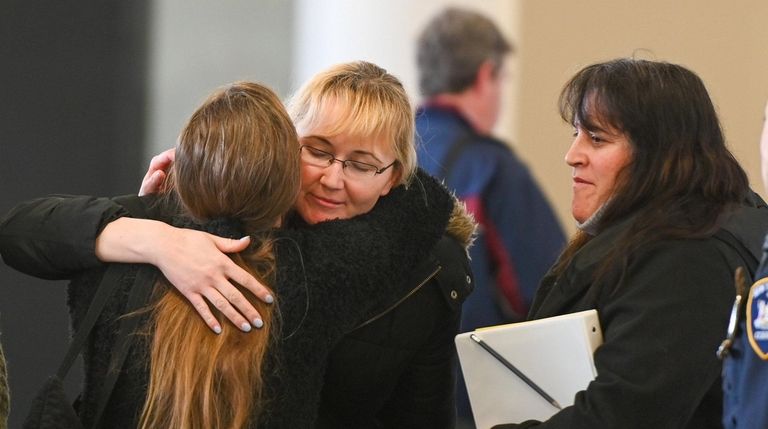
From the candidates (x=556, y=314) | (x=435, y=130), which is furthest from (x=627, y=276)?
(x=435, y=130)

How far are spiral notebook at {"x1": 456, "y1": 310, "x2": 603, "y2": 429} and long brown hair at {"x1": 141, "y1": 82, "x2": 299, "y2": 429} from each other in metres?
0.44

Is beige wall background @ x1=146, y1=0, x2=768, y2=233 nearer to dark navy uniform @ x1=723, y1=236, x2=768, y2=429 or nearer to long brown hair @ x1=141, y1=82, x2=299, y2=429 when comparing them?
long brown hair @ x1=141, y1=82, x2=299, y2=429

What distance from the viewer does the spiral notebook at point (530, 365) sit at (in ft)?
7.16

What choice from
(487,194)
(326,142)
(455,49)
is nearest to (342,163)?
(326,142)

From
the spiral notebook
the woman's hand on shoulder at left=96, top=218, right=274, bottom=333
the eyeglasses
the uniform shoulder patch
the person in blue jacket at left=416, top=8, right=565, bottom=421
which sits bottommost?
the person in blue jacket at left=416, top=8, right=565, bottom=421

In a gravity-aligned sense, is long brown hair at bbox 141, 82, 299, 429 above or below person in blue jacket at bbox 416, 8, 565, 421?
above

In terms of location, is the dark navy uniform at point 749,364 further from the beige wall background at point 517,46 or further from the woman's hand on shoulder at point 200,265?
the beige wall background at point 517,46

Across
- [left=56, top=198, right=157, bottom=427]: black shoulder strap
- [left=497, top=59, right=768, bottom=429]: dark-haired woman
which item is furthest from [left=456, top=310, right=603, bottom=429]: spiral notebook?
[left=56, top=198, right=157, bottom=427]: black shoulder strap

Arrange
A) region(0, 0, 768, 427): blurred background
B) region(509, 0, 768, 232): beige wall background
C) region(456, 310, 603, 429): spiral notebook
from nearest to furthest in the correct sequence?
region(456, 310, 603, 429): spiral notebook → region(0, 0, 768, 427): blurred background → region(509, 0, 768, 232): beige wall background

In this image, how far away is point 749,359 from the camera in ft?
5.52

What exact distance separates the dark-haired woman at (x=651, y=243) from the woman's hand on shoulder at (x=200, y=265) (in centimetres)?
54

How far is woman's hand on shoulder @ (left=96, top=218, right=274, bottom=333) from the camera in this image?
2.09 metres

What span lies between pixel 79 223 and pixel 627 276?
94cm

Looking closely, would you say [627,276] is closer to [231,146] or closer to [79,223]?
[231,146]
